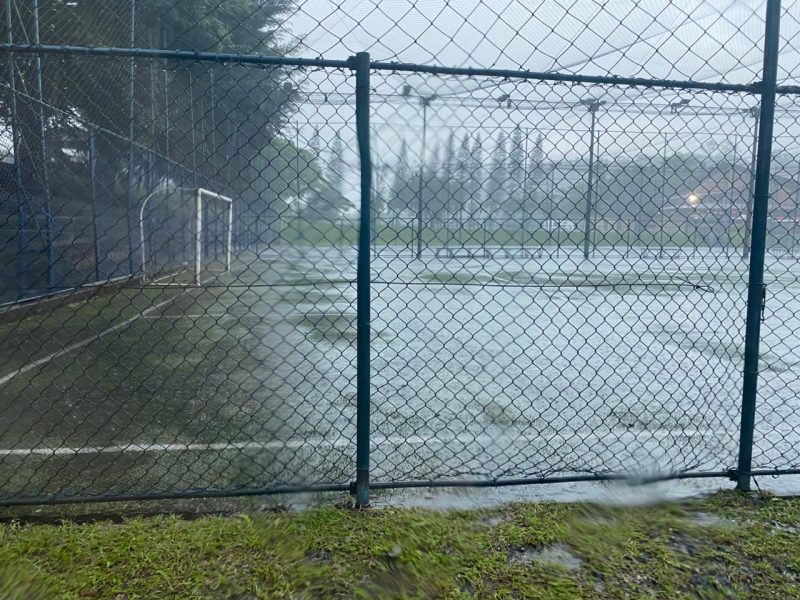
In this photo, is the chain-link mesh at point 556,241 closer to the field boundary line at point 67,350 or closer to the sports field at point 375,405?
the sports field at point 375,405

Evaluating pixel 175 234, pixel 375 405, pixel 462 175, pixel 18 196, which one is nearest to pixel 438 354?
pixel 375 405

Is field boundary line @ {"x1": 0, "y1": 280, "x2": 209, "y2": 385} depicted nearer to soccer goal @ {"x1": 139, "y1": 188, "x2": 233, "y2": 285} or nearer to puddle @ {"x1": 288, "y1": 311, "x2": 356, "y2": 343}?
puddle @ {"x1": 288, "y1": 311, "x2": 356, "y2": 343}

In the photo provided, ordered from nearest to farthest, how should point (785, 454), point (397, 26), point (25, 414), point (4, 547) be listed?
point (4, 547)
point (397, 26)
point (785, 454)
point (25, 414)

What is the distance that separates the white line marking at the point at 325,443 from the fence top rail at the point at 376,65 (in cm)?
180

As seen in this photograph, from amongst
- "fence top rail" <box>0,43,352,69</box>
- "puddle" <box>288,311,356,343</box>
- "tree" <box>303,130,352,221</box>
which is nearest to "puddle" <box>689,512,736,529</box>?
"tree" <box>303,130,352,221</box>

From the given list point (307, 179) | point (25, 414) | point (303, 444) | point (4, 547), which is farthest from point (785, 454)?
point (25, 414)

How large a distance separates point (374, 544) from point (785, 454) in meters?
2.31

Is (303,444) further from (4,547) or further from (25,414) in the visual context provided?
(25,414)

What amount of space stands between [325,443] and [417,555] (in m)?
1.27

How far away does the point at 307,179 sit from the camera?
110 inches

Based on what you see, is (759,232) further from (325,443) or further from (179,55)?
(179,55)

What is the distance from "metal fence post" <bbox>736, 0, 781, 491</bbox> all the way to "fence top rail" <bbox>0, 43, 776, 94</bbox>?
0.09 meters

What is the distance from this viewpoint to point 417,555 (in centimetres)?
204

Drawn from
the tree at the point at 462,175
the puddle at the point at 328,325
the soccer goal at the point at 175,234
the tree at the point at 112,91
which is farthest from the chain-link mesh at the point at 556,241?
the soccer goal at the point at 175,234
